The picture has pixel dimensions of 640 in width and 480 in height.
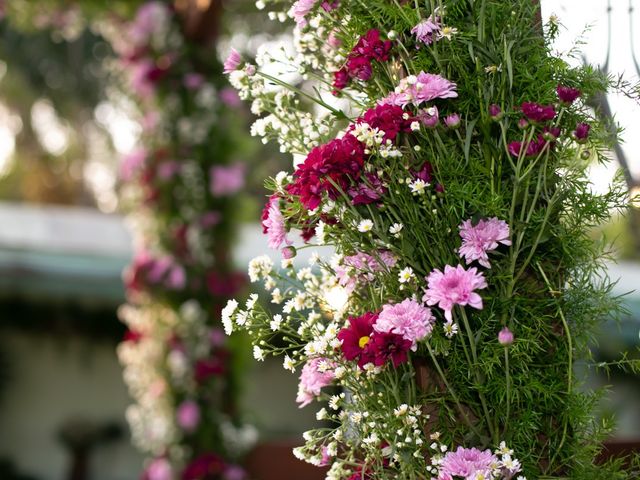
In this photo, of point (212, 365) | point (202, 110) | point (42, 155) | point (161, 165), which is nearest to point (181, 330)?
point (212, 365)

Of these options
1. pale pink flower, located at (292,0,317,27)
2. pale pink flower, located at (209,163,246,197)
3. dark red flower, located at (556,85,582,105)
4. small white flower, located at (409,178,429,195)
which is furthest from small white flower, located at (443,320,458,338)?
pale pink flower, located at (209,163,246,197)

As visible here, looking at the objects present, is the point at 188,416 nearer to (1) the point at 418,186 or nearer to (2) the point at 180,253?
(2) the point at 180,253

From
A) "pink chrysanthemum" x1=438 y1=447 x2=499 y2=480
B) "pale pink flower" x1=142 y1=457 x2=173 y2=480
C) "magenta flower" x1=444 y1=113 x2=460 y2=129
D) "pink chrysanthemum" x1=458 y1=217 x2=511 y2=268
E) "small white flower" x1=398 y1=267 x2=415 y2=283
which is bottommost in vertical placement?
"pink chrysanthemum" x1=438 y1=447 x2=499 y2=480

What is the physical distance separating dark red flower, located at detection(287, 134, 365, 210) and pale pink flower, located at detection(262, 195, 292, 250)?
88 millimetres

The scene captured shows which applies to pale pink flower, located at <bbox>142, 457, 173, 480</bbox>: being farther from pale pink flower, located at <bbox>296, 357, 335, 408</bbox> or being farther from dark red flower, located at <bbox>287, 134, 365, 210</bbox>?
dark red flower, located at <bbox>287, 134, 365, 210</bbox>

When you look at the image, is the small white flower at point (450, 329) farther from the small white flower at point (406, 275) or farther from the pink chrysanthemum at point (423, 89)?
the pink chrysanthemum at point (423, 89)

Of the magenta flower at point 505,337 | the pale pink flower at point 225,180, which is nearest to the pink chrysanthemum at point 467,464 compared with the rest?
the magenta flower at point 505,337

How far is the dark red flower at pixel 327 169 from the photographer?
4.42 ft

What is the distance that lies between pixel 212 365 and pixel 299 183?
9.76ft

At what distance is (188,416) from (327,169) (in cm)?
304

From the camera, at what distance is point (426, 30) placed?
1.42 metres

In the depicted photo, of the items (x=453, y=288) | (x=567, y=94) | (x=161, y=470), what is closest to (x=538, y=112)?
(x=567, y=94)

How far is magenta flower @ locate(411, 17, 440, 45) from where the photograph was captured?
4.66 feet

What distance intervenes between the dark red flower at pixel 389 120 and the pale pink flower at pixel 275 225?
0.23m
